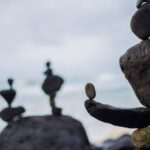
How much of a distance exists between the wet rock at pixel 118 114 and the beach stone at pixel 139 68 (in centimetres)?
13

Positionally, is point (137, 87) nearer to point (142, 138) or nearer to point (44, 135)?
point (142, 138)

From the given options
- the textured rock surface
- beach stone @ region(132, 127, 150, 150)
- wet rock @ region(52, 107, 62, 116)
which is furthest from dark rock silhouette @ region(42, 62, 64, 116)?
beach stone @ region(132, 127, 150, 150)

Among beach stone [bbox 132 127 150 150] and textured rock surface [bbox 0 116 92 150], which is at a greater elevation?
beach stone [bbox 132 127 150 150]

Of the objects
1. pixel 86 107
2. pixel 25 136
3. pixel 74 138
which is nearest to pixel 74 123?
pixel 74 138

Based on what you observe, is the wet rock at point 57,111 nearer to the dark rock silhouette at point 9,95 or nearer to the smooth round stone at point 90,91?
the dark rock silhouette at point 9,95

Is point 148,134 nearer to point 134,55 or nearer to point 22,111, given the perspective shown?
point 134,55

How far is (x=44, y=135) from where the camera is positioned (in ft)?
44.5

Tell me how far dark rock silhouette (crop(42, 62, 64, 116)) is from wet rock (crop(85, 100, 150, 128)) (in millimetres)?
7046

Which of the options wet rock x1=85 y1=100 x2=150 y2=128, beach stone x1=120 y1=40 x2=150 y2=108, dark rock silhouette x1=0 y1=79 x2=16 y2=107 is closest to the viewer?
beach stone x1=120 y1=40 x2=150 y2=108

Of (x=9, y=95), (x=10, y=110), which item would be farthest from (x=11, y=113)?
(x=9, y=95)

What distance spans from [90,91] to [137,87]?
54 centimetres

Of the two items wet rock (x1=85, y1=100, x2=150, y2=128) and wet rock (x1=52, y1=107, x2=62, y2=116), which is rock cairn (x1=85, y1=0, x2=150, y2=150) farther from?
wet rock (x1=52, y1=107, x2=62, y2=116)

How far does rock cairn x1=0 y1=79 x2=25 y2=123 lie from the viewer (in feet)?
45.3

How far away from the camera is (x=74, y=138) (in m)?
13.8
